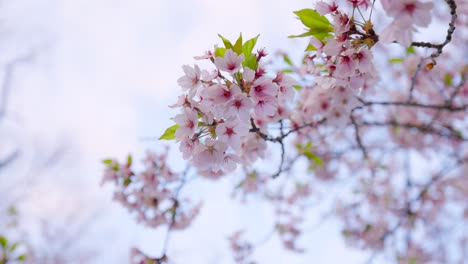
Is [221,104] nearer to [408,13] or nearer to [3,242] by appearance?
[408,13]

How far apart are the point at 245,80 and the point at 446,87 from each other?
3412mm

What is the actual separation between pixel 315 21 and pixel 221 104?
24.1 inches

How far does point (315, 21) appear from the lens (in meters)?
1.58

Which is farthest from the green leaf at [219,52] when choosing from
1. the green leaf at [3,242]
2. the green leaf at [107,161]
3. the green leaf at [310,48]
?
the green leaf at [3,242]

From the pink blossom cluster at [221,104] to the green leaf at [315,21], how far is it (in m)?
0.26

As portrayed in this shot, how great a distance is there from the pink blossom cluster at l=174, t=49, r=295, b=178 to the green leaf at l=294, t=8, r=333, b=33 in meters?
0.26

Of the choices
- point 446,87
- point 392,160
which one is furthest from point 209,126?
point 392,160

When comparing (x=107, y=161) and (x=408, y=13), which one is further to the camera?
(x=107, y=161)

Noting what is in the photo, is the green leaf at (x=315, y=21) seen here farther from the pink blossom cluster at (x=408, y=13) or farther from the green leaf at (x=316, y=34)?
the pink blossom cluster at (x=408, y=13)

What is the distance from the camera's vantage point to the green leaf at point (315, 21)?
62.4 inches

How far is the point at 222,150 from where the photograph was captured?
154 centimetres

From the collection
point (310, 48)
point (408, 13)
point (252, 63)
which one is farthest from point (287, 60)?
point (408, 13)

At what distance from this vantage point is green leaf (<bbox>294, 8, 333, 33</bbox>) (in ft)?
5.20

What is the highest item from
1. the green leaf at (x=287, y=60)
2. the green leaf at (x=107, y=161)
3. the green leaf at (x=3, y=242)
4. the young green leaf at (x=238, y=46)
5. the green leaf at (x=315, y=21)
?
the green leaf at (x=287, y=60)
